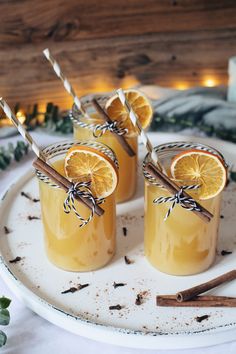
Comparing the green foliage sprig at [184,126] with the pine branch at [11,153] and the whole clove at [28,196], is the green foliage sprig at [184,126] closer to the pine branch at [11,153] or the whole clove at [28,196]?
the pine branch at [11,153]

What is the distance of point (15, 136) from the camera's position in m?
1.95

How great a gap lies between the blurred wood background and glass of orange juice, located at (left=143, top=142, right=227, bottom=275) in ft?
3.12

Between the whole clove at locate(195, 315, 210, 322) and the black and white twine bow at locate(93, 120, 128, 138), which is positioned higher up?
the black and white twine bow at locate(93, 120, 128, 138)

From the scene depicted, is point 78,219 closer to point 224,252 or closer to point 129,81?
point 224,252

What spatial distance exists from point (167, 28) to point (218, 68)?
0.84ft

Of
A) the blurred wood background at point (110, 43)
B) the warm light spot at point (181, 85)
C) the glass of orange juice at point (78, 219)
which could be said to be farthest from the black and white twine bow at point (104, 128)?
the warm light spot at point (181, 85)

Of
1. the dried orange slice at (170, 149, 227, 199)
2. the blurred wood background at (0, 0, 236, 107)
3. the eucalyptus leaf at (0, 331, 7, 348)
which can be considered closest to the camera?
the eucalyptus leaf at (0, 331, 7, 348)

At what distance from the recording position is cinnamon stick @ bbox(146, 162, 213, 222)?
3.97 feet

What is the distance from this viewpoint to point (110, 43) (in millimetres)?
2176

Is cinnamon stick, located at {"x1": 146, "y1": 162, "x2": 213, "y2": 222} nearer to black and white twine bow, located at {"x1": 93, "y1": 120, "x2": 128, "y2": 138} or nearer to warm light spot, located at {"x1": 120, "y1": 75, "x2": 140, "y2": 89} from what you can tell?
black and white twine bow, located at {"x1": 93, "y1": 120, "x2": 128, "y2": 138}

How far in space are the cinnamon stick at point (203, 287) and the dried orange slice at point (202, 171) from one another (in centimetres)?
17

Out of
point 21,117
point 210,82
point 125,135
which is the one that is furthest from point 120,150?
point 210,82

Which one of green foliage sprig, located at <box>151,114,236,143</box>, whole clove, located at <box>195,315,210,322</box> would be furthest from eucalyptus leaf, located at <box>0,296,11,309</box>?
green foliage sprig, located at <box>151,114,236,143</box>

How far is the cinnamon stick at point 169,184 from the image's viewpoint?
121cm
